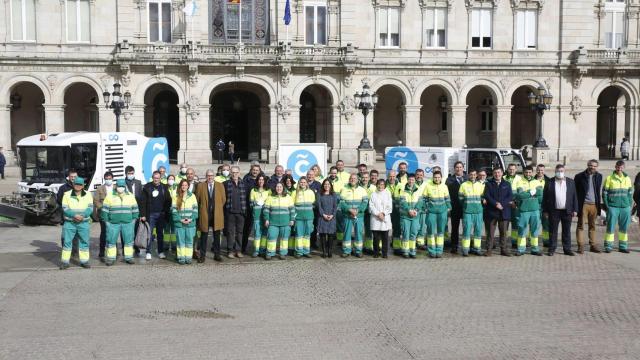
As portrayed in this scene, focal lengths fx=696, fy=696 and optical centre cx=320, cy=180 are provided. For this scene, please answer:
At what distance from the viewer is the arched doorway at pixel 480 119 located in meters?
44.4

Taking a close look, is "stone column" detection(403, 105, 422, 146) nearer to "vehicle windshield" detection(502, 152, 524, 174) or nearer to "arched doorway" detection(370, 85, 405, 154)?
"arched doorway" detection(370, 85, 405, 154)

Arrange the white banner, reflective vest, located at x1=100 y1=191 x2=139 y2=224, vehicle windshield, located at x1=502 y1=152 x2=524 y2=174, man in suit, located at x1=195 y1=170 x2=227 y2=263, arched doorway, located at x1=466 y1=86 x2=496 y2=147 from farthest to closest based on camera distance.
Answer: arched doorway, located at x1=466 y1=86 x2=496 y2=147
vehicle windshield, located at x1=502 y1=152 x2=524 y2=174
the white banner
man in suit, located at x1=195 y1=170 x2=227 y2=263
reflective vest, located at x1=100 y1=191 x2=139 y2=224

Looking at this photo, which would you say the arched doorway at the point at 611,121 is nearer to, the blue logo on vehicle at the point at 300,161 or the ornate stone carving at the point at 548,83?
the ornate stone carving at the point at 548,83

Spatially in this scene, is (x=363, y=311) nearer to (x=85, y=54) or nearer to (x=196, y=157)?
(x=196, y=157)

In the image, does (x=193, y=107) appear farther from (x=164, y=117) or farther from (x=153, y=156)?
(x=153, y=156)

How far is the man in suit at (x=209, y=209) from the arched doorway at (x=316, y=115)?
2555 cm

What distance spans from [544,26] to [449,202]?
28.8 m

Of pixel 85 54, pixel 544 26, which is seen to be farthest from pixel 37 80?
pixel 544 26

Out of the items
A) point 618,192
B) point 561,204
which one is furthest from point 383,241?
point 618,192

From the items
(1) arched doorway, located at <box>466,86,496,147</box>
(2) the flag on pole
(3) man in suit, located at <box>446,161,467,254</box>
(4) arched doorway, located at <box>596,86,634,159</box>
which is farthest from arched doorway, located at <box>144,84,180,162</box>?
(3) man in suit, located at <box>446,161,467,254</box>

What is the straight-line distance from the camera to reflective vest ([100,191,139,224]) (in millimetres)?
13891

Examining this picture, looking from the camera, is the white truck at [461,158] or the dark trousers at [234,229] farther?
the white truck at [461,158]

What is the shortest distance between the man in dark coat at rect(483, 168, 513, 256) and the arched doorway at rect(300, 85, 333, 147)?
82.2 feet

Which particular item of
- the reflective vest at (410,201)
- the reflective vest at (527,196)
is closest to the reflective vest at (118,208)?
the reflective vest at (410,201)
